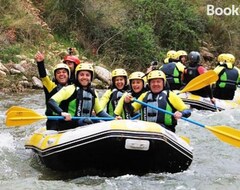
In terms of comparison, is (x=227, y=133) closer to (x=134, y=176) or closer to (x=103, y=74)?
(x=134, y=176)

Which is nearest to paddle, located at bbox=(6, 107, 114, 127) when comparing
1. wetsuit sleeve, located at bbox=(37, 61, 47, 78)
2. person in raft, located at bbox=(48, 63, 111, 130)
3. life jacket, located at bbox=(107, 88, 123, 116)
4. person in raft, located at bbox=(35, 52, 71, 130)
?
person in raft, located at bbox=(48, 63, 111, 130)

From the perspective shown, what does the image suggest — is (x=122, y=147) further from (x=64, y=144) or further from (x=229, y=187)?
(x=229, y=187)

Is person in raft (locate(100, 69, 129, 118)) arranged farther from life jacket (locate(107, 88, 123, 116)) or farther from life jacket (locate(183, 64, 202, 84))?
life jacket (locate(183, 64, 202, 84))

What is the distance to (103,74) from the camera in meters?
14.9

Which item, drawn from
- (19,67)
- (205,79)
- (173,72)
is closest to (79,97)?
(205,79)

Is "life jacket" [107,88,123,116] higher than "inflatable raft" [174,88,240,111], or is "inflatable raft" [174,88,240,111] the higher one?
"life jacket" [107,88,123,116]

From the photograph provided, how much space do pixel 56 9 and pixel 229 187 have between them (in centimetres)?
1195

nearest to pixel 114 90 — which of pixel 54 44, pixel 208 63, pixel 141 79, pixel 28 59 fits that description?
pixel 141 79

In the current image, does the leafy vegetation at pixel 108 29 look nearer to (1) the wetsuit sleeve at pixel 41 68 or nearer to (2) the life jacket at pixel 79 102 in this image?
(1) the wetsuit sleeve at pixel 41 68

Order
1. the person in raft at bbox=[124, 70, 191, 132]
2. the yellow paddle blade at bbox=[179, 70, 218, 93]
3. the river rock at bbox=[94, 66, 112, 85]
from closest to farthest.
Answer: the person in raft at bbox=[124, 70, 191, 132], the yellow paddle blade at bbox=[179, 70, 218, 93], the river rock at bbox=[94, 66, 112, 85]

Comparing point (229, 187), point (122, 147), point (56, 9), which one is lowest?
point (229, 187)

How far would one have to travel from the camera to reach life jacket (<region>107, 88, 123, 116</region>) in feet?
24.8

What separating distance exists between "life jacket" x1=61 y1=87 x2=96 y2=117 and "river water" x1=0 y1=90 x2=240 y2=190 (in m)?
0.78

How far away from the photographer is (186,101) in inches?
431
